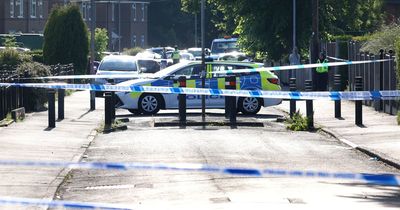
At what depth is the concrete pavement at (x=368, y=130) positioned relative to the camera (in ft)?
55.3

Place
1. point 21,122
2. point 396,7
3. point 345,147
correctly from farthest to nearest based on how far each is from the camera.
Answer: point 396,7
point 21,122
point 345,147

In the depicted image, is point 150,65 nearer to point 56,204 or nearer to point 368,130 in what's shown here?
point 368,130

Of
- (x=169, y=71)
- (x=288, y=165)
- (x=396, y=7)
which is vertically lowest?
(x=288, y=165)

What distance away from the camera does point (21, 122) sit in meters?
22.9

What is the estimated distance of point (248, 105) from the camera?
2648cm

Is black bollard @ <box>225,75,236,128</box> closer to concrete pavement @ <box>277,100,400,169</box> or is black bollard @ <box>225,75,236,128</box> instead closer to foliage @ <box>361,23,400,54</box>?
concrete pavement @ <box>277,100,400,169</box>

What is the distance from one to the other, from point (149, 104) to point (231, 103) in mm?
4367

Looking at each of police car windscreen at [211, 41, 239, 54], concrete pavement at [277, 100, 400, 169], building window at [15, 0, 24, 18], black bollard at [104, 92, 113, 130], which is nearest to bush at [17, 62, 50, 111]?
black bollard at [104, 92, 113, 130]

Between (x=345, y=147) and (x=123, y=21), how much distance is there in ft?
262

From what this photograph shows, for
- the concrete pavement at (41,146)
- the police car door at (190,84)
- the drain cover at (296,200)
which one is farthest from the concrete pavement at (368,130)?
the concrete pavement at (41,146)

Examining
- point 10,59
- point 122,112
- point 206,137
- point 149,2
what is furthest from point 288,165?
point 149,2

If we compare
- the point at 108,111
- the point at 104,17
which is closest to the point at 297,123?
the point at 108,111

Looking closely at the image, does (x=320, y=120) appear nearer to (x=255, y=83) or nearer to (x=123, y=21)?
(x=255, y=83)

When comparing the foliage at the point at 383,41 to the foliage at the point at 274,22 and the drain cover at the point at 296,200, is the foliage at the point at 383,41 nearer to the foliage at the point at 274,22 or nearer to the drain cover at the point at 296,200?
the foliage at the point at 274,22
